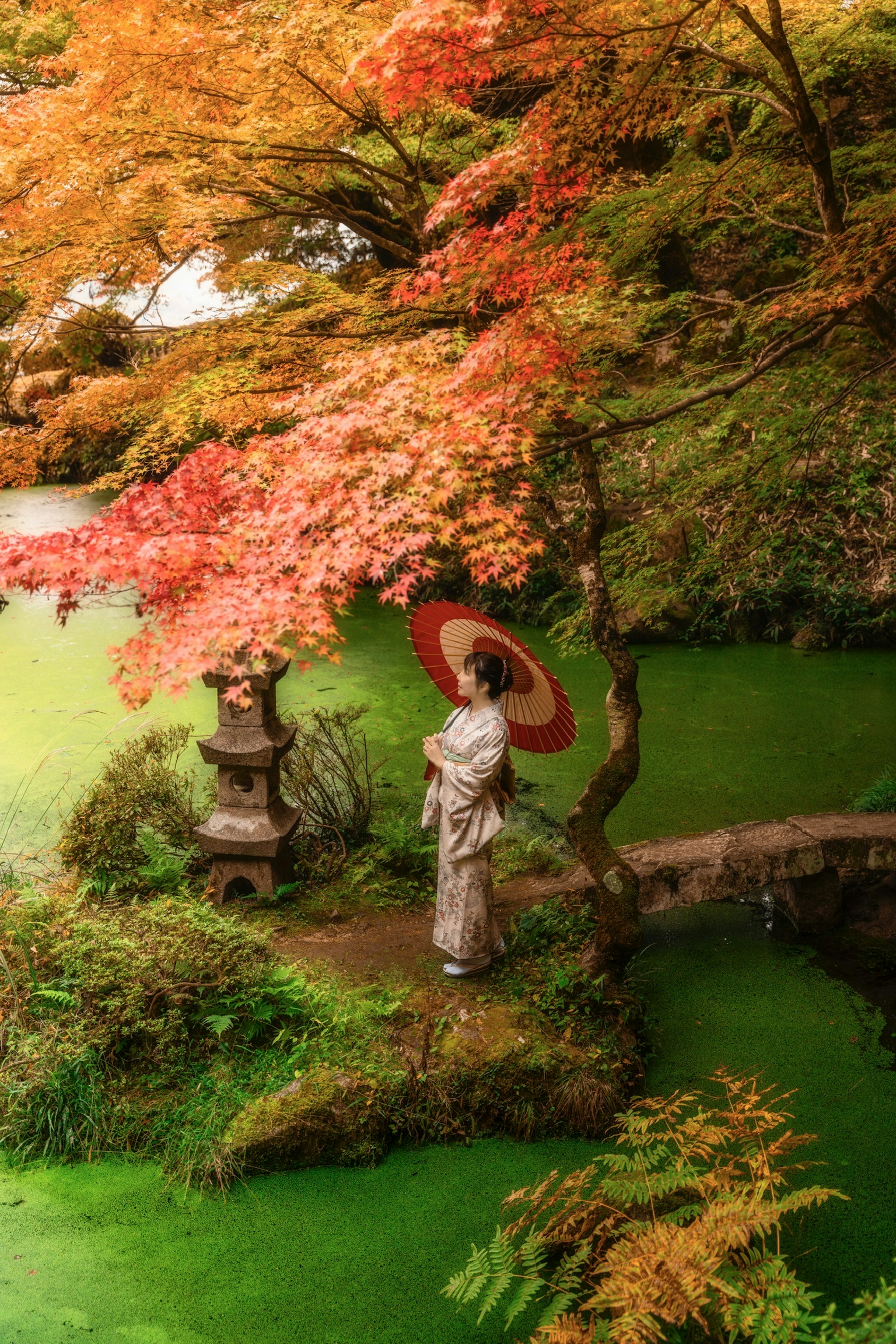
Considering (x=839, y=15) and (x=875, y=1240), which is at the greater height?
(x=839, y=15)

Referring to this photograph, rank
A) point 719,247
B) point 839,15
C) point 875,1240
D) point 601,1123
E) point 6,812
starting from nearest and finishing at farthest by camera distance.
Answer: point 875,1240, point 601,1123, point 839,15, point 6,812, point 719,247

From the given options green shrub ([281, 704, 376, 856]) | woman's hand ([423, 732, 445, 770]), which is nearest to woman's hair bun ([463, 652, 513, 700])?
woman's hand ([423, 732, 445, 770])

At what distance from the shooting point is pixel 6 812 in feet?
18.5

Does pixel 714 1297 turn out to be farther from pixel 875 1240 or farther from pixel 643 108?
pixel 643 108

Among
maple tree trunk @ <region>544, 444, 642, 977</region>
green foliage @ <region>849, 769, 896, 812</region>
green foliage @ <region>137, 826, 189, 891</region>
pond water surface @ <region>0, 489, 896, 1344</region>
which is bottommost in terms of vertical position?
pond water surface @ <region>0, 489, 896, 1344</region>

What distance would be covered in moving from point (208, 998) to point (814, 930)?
280 cm

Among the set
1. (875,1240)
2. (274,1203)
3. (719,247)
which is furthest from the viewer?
(719,247)

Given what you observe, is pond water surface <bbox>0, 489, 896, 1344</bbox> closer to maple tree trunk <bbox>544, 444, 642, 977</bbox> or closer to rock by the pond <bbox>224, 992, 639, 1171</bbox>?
rock by the pond <bbox>224, 992, 639, 1171</bbox>

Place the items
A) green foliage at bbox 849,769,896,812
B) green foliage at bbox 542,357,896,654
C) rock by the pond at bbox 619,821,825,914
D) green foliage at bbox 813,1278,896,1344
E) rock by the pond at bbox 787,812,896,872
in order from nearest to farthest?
1. green foliage at bbox 813,1278,896,1344
2. rock by the pond at bbox 619,821,825,914
3. rock by the pond at bbox 787,812,896,872
4. green foliage at bbox 849,769,896,812
5. green foliage at bbox 542,357,896,654

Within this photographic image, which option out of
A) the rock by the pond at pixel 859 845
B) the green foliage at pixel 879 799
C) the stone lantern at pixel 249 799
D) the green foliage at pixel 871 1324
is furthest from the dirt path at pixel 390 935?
the green foliage at pixel 871 1324

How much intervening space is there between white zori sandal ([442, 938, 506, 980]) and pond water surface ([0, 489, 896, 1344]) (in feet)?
2.31

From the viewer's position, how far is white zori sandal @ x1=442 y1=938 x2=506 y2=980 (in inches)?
146

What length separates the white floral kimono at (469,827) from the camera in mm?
3555

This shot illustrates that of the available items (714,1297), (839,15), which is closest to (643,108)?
(839,15)
